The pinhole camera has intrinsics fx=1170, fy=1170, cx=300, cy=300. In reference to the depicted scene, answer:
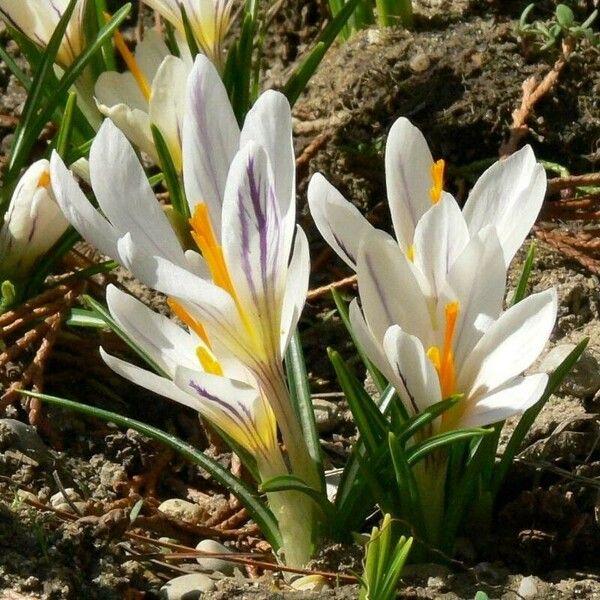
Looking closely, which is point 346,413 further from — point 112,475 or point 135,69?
point 135,69

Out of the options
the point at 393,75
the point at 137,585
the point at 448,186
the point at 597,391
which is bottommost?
the point at 137,585

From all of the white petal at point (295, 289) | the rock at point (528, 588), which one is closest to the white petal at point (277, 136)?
the white petal at point (295, 289)

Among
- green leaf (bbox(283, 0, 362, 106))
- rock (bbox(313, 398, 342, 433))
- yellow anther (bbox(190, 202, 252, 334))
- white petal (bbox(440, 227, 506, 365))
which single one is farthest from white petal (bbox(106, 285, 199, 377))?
green leaf (bbox(283, 0, 362, 106))

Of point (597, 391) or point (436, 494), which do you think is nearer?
point (436, 494)

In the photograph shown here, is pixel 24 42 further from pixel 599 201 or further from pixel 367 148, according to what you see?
pixel 599 201

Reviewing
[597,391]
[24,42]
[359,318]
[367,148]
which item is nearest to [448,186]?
[367,148]

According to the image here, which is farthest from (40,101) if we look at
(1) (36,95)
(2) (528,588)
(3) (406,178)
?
(2) (528,588)

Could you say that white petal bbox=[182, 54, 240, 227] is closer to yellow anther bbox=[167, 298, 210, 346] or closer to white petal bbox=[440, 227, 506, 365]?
yellow anther bbox=[167, 298, 210, 346]
